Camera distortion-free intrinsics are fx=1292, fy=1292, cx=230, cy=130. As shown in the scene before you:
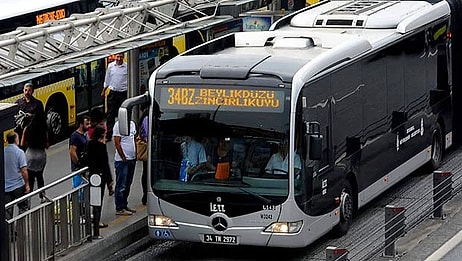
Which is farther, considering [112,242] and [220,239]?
[112,242]

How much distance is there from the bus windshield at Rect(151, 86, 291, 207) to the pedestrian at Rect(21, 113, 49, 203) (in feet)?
8.55

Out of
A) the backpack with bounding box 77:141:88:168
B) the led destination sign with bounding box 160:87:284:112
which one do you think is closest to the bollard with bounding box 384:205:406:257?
the led destination sign with bounding box 160:87:284:112

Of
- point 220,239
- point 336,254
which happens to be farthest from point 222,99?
A: point 336,254

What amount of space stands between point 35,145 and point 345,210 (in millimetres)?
4691

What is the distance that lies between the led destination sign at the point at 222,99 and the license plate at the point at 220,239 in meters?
1.67

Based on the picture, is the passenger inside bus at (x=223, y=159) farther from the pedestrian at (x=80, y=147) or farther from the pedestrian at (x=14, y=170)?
the pedestrian at (x=14, y=170)

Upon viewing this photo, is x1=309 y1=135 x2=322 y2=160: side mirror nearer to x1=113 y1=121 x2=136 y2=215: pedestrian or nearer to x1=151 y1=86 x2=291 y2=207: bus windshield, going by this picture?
x1=151 y1=86 x2=291 y2=207: bus windshield

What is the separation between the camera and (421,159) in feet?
72.8

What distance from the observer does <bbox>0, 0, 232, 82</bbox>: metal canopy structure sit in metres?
17.8

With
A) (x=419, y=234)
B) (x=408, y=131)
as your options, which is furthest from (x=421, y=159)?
(x=419, y=234)

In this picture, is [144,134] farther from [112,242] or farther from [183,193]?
[183,193]

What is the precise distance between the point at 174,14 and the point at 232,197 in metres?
6.79

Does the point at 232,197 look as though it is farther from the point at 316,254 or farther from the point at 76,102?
the point at 76,102

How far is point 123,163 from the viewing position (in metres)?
18.9
